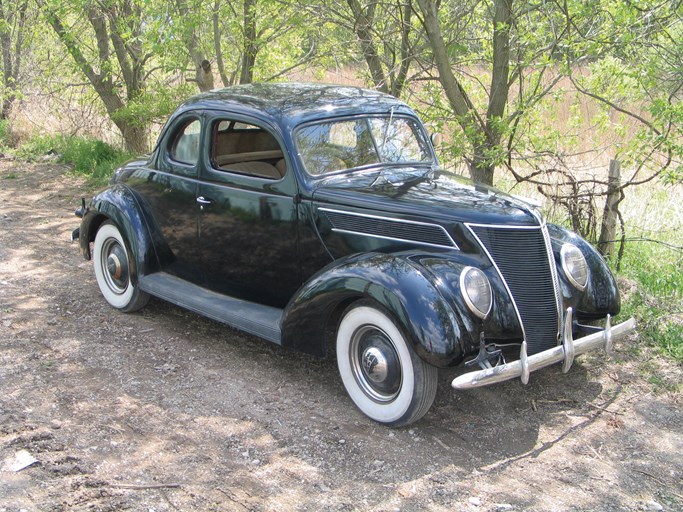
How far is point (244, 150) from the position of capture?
17.6 feet

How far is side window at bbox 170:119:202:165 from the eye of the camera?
208 inches

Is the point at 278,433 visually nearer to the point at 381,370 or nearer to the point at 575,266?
the point at 381,370

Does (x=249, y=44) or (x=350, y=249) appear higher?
(x=249, y=44)

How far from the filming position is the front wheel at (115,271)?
568cm

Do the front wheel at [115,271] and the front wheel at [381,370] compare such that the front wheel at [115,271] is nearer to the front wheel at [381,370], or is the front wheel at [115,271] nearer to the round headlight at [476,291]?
the front wheel at [381,370]

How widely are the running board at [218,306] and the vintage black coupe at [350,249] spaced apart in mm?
14

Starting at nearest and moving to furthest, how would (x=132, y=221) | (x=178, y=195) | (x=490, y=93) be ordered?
1. (x=178, y=195)
2. (x=132, y=221)
3. (x=490, y=93)

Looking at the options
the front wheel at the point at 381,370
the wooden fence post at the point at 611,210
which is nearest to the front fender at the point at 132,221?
the front wheel at the point at 381,370

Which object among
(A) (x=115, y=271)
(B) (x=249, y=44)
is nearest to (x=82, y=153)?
(B) (x=249, y=44)

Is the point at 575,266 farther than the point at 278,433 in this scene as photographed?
Yes

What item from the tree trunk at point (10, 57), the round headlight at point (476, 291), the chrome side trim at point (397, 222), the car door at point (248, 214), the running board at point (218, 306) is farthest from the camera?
the tree trunk at point (10, 57)

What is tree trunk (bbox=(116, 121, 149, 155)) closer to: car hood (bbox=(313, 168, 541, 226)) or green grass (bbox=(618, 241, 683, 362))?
car hood (bbox=(313, 168, 541, 226))

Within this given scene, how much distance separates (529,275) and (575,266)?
0.48 m

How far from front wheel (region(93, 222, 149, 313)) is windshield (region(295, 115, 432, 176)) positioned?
1.85 m
